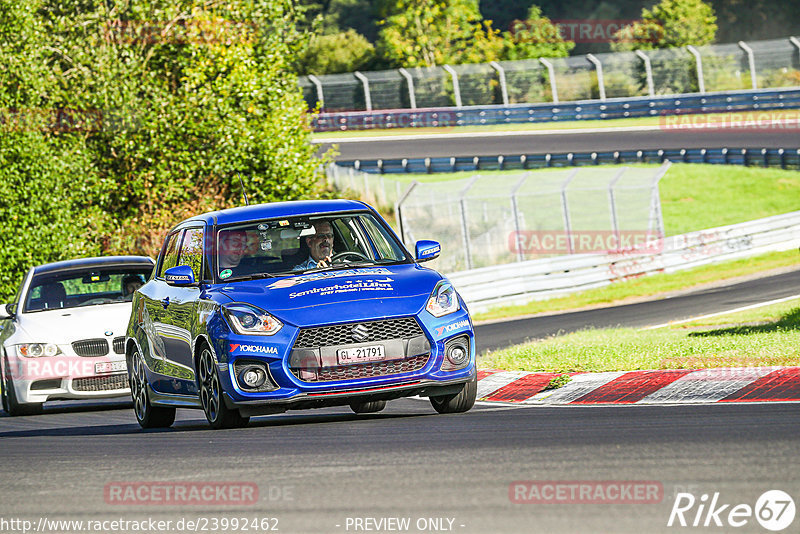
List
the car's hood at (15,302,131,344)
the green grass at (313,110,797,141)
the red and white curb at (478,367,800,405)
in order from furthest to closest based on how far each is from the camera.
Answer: the green grass at (313,110,797,141) < the car's hood at (15,302,131,344) < the red and white curb at (478,367,800,405)

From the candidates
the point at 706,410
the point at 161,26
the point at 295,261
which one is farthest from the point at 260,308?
the point at 161,26

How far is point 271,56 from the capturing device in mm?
31797

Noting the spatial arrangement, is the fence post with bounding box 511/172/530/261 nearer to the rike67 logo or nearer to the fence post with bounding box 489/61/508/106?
the rike67 logo

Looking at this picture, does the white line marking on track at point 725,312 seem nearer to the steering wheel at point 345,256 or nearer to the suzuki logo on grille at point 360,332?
the steering wheel at point 345,256

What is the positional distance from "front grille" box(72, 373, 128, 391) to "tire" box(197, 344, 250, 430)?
413 centimetres

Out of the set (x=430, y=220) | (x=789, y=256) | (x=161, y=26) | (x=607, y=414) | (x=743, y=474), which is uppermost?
(x=161, y=26)

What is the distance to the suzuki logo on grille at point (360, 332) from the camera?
29.5 ft

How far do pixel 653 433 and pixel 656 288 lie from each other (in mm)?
20679

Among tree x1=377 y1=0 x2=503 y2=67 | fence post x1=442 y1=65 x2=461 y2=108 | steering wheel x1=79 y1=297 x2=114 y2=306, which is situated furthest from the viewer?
tree x1=377 y1=0 x2=503 y2=67

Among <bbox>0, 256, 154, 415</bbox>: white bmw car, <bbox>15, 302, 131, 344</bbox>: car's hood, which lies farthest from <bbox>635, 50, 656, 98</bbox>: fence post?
<bbox>15, 302, 131, 344</bbox>: car's hood

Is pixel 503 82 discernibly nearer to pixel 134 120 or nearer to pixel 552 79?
pixel 552 79

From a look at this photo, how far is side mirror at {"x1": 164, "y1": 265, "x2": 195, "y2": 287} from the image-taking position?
32.9ft

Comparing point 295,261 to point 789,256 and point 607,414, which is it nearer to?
point 607,414

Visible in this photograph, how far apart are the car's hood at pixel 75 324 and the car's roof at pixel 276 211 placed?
3433mm
